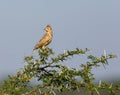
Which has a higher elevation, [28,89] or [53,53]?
[53,53]

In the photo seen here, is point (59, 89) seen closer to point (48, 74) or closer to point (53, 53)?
point (48, 74)

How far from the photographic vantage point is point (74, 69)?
621cm

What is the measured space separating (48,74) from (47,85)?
200 mm

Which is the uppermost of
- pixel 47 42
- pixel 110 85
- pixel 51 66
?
pixel 47 42

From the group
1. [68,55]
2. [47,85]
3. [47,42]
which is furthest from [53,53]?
[47,42]

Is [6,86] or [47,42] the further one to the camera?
[47,42]

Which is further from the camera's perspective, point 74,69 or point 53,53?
point 53,53

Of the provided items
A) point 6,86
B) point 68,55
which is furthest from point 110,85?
point 6,86

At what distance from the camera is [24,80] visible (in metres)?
6.05

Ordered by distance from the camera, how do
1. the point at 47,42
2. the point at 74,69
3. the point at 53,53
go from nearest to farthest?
the point at 74,69, the point at 53,53, the point at 47,42

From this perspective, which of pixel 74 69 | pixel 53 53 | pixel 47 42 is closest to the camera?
pixel 74 69

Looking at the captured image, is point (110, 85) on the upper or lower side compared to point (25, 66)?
lower

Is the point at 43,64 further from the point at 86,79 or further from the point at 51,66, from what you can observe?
the point at 86,79

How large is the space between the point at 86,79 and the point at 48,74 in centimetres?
52
